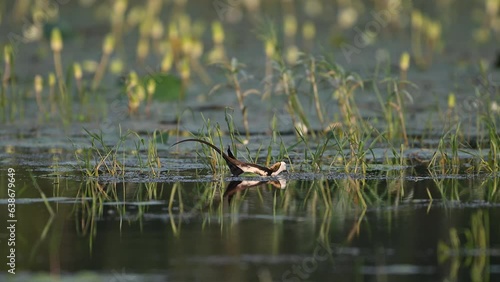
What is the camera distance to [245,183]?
573 cm

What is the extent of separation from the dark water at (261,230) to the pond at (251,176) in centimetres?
1

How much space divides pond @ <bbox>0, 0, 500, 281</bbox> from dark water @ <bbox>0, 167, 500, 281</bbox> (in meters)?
0.01

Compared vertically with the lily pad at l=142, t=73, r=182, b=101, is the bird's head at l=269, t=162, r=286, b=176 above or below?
below

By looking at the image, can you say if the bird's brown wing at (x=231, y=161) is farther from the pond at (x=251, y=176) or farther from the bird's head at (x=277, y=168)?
the bird's head at (x=277, y=168)

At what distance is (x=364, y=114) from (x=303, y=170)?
7.77 ft

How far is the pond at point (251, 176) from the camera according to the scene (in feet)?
13.2

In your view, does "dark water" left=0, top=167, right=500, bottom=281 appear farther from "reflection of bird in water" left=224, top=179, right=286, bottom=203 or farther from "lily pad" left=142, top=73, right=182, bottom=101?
"lily pad" left=142, top=73, right=182, bottom=101

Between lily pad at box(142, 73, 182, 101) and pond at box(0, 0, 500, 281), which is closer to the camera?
pond at box(0, 0, 500, 281)

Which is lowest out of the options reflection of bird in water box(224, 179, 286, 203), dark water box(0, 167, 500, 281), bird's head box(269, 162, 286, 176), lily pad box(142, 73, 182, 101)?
dark water box(0, 167, 500, 281)

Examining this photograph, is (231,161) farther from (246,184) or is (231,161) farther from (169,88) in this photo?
(169,88)

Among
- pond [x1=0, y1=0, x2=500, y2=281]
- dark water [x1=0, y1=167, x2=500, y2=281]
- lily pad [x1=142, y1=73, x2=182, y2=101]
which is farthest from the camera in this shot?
lily pad [x1=142, y1=73, x2=182, y2=101]

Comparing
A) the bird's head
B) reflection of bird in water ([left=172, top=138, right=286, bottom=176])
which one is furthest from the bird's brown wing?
the bird's head

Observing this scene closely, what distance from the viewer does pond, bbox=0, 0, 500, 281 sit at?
13.2 ft

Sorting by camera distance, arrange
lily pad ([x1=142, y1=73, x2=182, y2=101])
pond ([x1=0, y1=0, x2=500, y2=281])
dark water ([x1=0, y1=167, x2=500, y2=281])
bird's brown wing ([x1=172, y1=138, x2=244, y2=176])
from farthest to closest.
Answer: lily pad ([x1=142, y1=73, x2=182, y2=101])
bird's brown wing ([x1=172, y1=138, x2=244, y2=176])
pond ([x1=0, y1=0, x2=500, y2=281])
dark water ([x1=0, y1=167, x2=500, y2=281])
